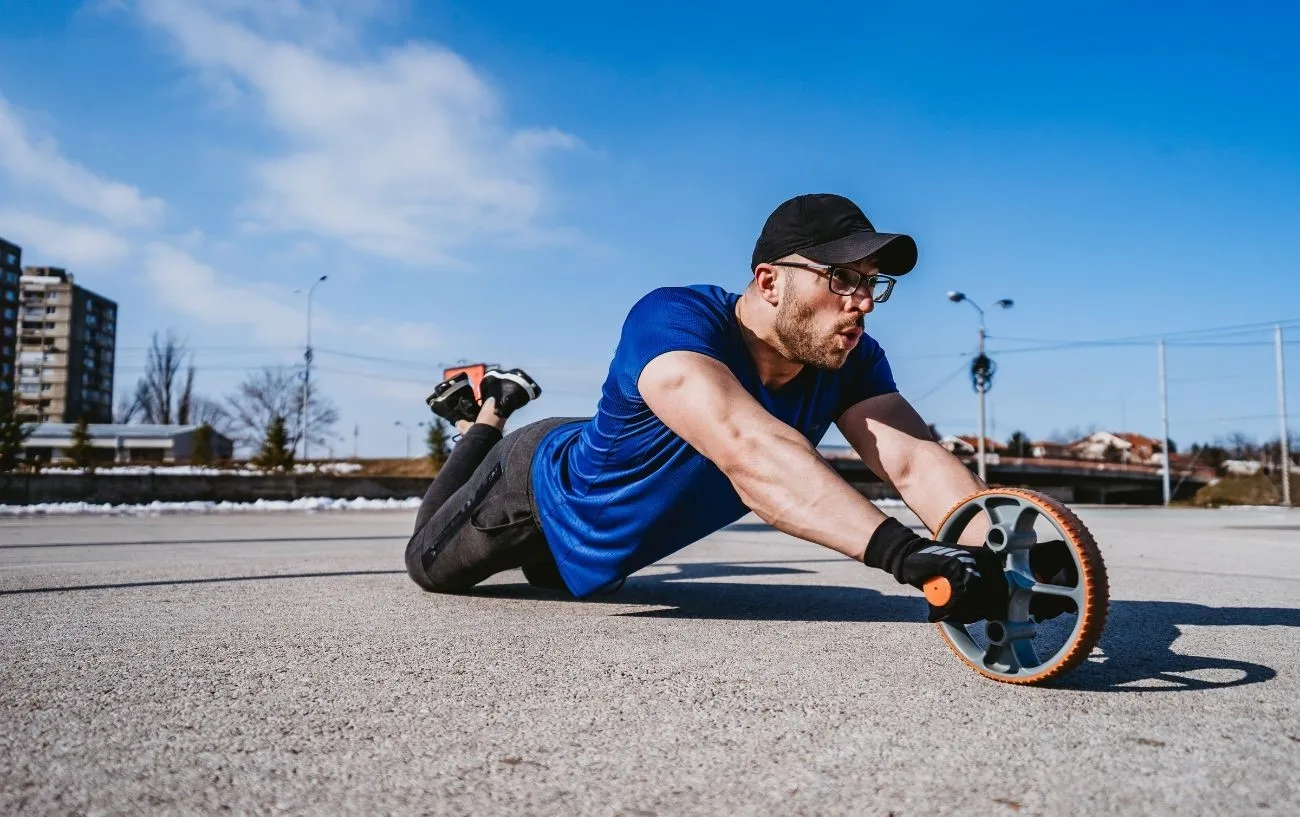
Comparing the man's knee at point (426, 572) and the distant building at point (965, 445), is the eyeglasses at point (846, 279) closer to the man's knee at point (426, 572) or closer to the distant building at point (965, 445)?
the man's knee at point (426, 572)

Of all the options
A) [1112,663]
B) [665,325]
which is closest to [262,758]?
[665,325]

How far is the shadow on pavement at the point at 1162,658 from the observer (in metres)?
2.11

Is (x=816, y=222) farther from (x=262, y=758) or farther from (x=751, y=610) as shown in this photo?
(x=262, y=758)

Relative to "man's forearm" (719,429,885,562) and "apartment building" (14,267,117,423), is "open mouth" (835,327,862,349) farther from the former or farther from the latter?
"apartment building" (14,267,117,423)

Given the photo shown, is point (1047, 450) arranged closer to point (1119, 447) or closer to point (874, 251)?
point (1119, 447)

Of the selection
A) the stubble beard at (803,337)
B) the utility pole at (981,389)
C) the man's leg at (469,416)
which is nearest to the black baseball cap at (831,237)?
the stubble beard at (803,337)

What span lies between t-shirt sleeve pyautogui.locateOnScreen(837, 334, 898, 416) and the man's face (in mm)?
522

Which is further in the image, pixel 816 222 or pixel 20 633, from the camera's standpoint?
pixel 20 633

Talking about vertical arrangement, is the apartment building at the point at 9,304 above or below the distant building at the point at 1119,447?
above

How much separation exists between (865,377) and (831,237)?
829 mm

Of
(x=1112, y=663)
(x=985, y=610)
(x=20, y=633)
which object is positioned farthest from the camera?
(x=20, y=633)

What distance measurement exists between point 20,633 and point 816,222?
2.71 m

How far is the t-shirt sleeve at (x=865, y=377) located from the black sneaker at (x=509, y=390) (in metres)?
1.71

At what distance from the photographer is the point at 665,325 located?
2.49 meters
